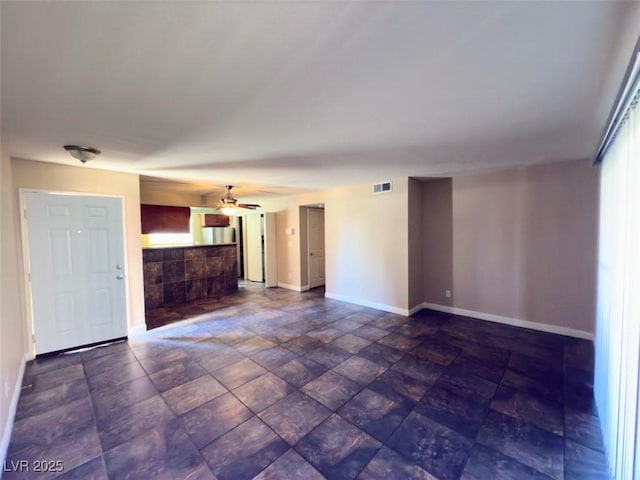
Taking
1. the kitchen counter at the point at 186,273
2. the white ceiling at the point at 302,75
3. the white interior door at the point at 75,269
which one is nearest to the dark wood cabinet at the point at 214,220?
the kitchen counter at the point at 186,273

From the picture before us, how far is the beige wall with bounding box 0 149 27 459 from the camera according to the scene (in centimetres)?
206

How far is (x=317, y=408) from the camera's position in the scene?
230 centimetres

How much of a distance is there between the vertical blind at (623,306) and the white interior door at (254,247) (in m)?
6.78

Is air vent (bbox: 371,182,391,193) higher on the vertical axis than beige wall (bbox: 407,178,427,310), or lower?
higher

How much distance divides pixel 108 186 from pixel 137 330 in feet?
6.89

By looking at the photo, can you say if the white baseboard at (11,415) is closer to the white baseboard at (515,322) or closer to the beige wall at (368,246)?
the beige wall at (368,246)

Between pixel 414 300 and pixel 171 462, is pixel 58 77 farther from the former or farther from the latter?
pixel 414 300

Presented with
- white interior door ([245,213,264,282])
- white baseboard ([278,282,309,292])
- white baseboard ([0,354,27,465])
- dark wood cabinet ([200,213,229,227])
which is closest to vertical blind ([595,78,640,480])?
white baseboard ([0,354,27,465])

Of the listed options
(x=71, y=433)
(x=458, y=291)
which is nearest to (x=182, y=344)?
(x=71, y=433)

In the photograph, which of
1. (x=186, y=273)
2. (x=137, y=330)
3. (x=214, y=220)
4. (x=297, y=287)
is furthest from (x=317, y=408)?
(x=214, y=220)

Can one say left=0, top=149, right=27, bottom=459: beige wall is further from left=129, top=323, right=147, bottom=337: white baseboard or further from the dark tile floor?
left=129, top=323, right=147, bottom=337: white baseboard

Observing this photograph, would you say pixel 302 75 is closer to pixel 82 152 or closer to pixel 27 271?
pixel 82 152

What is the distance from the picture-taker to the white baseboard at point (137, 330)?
3.90 metres

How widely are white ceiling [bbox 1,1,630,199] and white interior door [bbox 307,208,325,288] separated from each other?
4.08m
